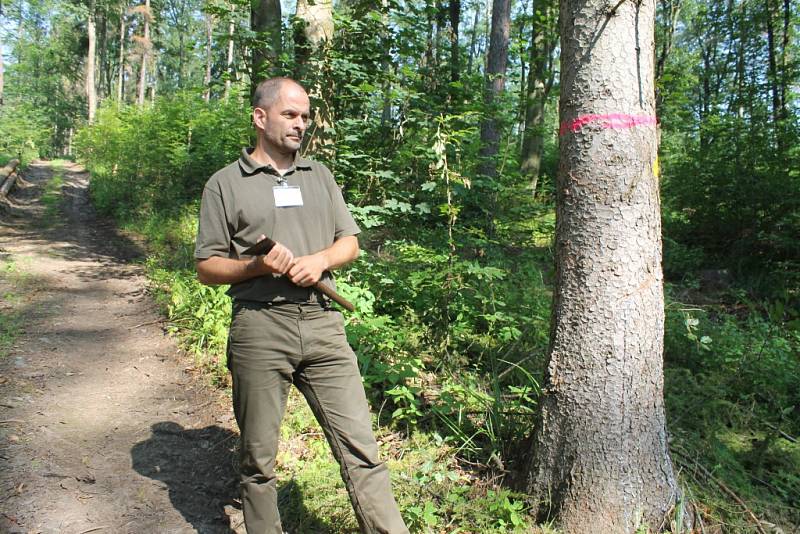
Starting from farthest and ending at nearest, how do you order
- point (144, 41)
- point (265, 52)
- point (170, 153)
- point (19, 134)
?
1. point (144, 41)
2. point (19, 134)
3. point (170, 153)
4. point (265, 52)

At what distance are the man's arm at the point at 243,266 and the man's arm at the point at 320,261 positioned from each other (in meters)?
0.05

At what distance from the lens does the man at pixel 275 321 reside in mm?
2225

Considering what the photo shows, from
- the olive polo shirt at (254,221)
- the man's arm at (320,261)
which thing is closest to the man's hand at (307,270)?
the man's arm at (320,261)

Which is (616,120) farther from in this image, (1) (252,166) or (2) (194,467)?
(2) (194,467)

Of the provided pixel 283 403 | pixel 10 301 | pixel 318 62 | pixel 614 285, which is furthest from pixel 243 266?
pixel 10 301

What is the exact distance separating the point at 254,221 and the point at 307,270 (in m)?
0.35

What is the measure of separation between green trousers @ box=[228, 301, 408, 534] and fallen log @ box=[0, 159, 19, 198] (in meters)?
15.6

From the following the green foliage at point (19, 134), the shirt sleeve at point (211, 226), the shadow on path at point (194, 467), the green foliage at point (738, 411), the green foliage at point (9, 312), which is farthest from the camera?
the green foliage at point (19, 134)

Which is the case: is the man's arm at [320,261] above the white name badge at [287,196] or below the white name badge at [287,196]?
below

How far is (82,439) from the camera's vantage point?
12.0 feet

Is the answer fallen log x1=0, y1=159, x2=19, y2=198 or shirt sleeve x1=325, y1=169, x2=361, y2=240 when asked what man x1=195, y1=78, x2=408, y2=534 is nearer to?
shirt sleeve x1=325, y1=169, x2=361, y2=240

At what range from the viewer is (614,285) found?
250 cm

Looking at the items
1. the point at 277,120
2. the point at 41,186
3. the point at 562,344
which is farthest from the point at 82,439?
the point at 41,186

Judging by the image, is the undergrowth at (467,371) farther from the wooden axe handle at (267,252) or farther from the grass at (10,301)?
the grass at (10,301)
